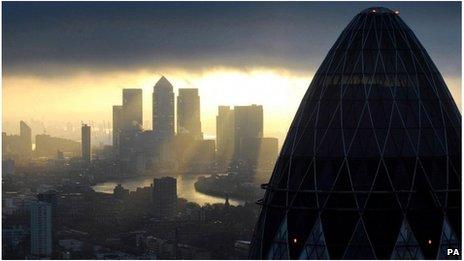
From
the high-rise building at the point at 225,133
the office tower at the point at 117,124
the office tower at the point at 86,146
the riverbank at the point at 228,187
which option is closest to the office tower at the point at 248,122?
the high-rise building at the point at 225,133

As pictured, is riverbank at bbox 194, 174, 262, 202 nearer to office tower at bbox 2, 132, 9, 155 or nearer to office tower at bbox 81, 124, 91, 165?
office tower at bbox 81, 124, 91, 165

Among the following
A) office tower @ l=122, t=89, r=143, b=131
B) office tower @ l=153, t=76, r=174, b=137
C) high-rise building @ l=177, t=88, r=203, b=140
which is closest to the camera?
office tower @ l=122, t=89, r=143, b=131

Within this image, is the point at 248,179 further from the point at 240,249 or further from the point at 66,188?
the point at 240,249

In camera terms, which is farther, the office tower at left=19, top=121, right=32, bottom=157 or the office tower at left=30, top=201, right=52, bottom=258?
the office tower at left=19, top=121, right=32, bottom=157

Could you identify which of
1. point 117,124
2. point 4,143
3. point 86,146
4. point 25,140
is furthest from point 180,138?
point 4,143

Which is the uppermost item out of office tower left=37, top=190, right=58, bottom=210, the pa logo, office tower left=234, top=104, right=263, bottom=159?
office tower left=234, top=104, right=263, bottom=159

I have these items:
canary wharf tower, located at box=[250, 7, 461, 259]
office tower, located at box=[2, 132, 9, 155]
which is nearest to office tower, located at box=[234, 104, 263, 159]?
office tower, located at box=[2, 132, 9, 155]
